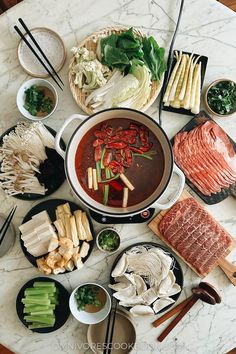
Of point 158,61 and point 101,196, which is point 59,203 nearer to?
point 101,196

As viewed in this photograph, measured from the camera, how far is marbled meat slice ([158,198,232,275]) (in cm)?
249

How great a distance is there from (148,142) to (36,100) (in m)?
0.64

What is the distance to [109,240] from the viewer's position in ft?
8.09

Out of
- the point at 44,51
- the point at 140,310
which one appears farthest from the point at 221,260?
the point at 44,51

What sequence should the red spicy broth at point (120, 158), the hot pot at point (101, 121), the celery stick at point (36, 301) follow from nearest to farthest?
the hot pot at point (101, 121)
the red spicy broth at point (120, 158)
the celery stick at point (36, 301)

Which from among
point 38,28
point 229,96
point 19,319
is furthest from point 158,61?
point 19,319

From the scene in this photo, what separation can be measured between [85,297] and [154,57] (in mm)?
1298

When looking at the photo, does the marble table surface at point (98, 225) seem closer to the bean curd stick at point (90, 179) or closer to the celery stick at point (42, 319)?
the celery stick at point (42, 319)

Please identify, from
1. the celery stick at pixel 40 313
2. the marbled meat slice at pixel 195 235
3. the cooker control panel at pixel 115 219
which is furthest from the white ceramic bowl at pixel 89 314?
the marbled meat slice at pixel 195 235

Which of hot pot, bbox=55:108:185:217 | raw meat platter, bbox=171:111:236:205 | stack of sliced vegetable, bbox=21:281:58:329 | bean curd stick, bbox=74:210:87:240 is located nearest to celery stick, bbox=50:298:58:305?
stack of sliced vegetable, bbox=21:281:58:329

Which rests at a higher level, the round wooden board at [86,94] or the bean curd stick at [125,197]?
the round wooden board at [86,94]

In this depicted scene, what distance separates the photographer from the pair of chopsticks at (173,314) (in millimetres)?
2506

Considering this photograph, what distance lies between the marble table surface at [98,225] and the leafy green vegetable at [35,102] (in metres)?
0.07

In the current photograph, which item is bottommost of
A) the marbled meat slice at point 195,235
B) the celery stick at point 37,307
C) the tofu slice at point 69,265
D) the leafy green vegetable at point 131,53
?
the marbled meat slice at point 195,235
